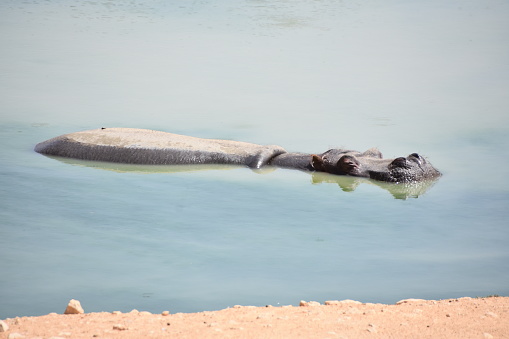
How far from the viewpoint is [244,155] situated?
974 cm

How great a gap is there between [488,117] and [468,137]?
1.17 meters

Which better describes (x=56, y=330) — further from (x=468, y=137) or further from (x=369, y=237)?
(x=468, y=137)

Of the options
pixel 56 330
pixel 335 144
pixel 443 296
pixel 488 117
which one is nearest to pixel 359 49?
pixel 488 117

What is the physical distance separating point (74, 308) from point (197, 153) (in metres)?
4.92

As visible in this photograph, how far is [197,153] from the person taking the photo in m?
9.71

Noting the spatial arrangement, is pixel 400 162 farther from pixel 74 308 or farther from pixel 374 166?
pixel 74 308

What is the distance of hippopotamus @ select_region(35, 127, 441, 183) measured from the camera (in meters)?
9.34

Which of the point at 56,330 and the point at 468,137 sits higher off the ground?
the point at 468,137

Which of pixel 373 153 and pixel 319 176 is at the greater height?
pixel 373 153

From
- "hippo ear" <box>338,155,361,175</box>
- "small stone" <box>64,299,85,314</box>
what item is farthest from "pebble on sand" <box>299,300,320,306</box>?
"hippo ear" <box>338,155,361,175</box>

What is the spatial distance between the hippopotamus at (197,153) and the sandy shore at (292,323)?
417 cm

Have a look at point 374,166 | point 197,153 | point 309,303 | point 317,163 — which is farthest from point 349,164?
point 309,303

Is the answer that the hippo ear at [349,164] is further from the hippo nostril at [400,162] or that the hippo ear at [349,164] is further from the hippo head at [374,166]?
the hippo nostril at [400,162]

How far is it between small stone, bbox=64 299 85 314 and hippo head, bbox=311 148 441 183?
4.89 m
